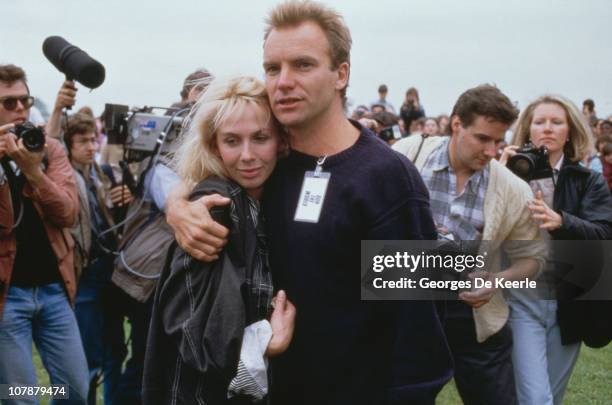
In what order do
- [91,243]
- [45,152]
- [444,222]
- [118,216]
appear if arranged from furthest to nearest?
[118,216] → [91,243] → [45,152] → [444,222]

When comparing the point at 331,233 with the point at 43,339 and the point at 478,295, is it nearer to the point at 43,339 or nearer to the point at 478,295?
the point at 478,295

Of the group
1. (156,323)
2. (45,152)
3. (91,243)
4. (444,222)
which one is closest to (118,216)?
(91,243)

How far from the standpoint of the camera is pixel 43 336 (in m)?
3.77

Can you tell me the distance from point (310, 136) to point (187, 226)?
57 cm

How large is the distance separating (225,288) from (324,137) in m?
0.69

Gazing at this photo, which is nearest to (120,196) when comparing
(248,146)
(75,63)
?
(75,63)

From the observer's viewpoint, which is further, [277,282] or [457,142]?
[457,142]

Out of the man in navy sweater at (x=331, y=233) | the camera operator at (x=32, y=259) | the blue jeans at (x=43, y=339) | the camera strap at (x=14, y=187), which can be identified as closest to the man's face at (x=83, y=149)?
the camera operator at (x=32, y=259)

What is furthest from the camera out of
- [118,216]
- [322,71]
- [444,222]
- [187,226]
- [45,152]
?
[118,216]

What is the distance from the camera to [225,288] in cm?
213

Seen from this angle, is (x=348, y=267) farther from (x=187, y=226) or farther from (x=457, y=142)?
(x=457, y=142)

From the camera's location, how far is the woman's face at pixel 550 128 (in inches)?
165

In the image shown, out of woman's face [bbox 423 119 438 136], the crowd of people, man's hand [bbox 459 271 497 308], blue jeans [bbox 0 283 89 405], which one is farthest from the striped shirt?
woman's face [bbox 423 119 438 136]

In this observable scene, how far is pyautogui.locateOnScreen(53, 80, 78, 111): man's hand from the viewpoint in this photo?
4285 mm
